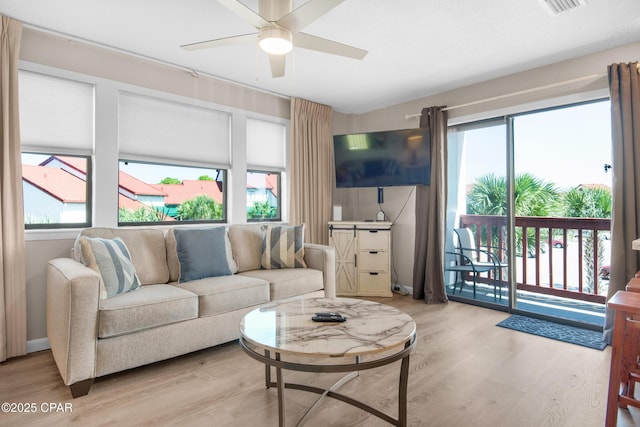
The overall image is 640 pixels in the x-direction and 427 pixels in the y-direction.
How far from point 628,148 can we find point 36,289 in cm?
466

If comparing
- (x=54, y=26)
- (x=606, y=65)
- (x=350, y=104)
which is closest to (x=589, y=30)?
(x=606, y=65)

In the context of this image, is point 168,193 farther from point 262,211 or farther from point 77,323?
point 77,323

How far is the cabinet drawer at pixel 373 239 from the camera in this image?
13.8 ft

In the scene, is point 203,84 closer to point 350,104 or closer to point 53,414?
point 350,104

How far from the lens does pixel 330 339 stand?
154 cm

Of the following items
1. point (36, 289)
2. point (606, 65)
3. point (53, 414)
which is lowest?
point (53, 414)

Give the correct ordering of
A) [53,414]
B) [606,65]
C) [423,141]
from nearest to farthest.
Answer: [53,414], [606,65], [423,141]

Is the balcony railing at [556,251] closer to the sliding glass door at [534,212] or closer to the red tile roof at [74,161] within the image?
the sliding glass door at [534,212]

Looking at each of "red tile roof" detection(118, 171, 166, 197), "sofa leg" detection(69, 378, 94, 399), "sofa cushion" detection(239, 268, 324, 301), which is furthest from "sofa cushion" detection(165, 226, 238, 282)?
"sofa leg" detection(69, 378, 94, 399)

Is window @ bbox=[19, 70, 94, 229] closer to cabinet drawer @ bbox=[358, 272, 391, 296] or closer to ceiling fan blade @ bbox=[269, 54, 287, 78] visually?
ceiling fan blade @ bbox=[269, 54, 287, 78]

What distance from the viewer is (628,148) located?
2.77m

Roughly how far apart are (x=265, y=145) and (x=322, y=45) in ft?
6.98

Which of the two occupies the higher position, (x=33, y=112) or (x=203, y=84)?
(x=203, y=84)

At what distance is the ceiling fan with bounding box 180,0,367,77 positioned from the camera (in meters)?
1.74
